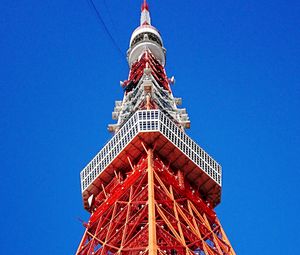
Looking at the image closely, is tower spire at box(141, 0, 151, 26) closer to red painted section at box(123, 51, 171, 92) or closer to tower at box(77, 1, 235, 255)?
red painted section at box(123, 51, 171, 92)

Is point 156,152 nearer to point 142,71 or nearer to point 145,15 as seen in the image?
point 142,71

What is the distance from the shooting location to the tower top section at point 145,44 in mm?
51344

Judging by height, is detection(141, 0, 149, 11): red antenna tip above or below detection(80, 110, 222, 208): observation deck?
above

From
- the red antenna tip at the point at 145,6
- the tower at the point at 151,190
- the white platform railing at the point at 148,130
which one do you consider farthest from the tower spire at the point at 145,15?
the white platform railing at the point at 148,130

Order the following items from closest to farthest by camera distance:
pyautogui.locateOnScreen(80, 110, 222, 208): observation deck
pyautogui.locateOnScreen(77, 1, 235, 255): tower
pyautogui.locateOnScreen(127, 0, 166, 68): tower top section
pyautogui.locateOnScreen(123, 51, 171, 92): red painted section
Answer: pyautogui.locateOnScreen(77, 1, 235, 255): tower, pyautogui.locateOnScreen(80, 110, 222, 208): observation deck, pyautogui.locateOnScreen(123, 51, 171, 92): red painted section, pyautogui.locateOnScreen(127, 0, 166, 68): tower top section

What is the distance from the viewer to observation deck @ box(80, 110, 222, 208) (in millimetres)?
35625

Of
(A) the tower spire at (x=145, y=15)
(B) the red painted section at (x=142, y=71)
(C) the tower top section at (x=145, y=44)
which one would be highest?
(A) the tower spire at (x=145, y=15)

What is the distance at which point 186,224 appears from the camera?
3238cm

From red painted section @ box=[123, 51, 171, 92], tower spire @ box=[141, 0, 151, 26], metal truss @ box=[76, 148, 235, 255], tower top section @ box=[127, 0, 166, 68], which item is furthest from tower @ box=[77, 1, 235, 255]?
tower spire @ box=[141, 0, 151, 26]

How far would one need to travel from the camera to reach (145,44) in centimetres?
5141

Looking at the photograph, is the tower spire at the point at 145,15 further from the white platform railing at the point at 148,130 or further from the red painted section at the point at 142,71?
the white platform railing at the point at 148,130

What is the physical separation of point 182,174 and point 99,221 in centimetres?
487

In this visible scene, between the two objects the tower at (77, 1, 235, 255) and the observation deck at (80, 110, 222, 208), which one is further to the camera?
the observation deck at (80, 110, 222, 208)

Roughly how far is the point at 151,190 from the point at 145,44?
21.6 metres
